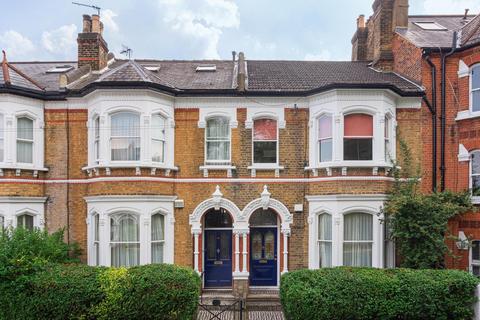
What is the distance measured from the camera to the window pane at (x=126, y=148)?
1491 cm

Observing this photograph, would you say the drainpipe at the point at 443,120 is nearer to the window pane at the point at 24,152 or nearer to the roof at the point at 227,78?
the roof at the point at 227,78

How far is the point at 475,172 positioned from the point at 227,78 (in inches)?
401

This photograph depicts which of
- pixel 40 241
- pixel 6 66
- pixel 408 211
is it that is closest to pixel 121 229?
pixel 40 241

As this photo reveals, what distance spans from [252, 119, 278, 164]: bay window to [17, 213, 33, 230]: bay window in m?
8.88

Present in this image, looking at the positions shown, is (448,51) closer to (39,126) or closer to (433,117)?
(433,117)

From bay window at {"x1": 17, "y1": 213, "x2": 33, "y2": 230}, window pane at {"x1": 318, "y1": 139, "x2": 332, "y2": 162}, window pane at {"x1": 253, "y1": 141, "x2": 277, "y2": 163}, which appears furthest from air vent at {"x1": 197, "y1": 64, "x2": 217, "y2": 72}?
bay window at {"x1": 17, "y1": 213, "x2": 33, "y2": 230}

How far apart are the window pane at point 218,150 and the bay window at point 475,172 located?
907 cm

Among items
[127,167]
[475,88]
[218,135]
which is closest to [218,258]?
[218,135]

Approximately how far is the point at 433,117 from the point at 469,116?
47.5 inches

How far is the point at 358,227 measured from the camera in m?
14.7

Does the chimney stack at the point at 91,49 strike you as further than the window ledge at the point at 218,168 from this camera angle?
Yes

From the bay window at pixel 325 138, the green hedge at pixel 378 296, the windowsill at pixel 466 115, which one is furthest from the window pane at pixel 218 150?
the windowsill at pixel 466 115

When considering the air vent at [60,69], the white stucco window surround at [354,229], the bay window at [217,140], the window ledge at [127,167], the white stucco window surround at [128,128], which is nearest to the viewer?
the white stucco window surround at [354,229]

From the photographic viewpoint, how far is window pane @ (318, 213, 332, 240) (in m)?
15.0
